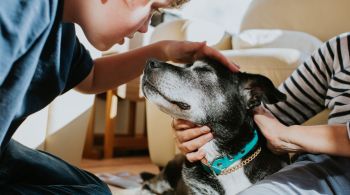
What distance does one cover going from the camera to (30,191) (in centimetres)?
76

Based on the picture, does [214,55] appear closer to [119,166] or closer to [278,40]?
[278,40]

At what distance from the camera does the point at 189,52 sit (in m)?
0.99

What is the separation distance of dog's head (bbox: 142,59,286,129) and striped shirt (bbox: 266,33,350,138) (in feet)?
0.45

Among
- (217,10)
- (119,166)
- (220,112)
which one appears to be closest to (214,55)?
(220,112)

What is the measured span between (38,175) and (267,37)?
1108 millimetres

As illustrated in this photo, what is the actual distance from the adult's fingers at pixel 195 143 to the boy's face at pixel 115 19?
0.36 m

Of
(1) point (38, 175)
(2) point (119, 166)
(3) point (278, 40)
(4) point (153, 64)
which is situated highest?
(4) point (153, 64)

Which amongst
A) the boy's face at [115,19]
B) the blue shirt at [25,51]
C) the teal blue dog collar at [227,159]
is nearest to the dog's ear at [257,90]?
the teal blue dog collar at [227,159]

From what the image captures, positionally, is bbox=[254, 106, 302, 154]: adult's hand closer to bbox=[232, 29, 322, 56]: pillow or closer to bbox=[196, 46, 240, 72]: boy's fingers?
bbox=[196, 46, 240, 72]: boy's fingers

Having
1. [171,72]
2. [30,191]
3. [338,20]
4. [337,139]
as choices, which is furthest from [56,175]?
[338,20]

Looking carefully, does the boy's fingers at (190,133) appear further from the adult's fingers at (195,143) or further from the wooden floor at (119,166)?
the wooden floor at (119,166)

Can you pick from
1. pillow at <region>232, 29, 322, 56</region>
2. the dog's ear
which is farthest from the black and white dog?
pillow at <region>232, 29, 322, 56</region>

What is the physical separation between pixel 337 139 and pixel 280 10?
1.39 meters

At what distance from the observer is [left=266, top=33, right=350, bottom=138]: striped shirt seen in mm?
955
